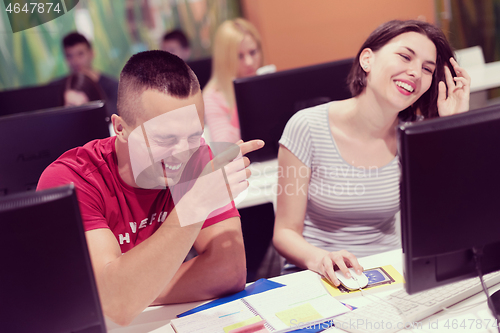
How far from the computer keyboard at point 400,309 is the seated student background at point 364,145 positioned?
1.39ft

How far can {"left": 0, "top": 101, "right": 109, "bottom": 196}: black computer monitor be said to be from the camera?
1376mm

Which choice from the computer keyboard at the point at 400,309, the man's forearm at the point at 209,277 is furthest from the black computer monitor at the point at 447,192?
the man's forearm at the point at 209,277

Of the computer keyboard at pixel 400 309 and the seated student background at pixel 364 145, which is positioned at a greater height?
the seated student background at pixel 364 145

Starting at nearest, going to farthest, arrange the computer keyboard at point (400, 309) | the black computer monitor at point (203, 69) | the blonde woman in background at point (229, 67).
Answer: the computer keyboard at point (400, 309) < the blonde woman in background at point (229, 67) < the black computer monitor at point (203, 69)

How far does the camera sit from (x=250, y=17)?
4875mm

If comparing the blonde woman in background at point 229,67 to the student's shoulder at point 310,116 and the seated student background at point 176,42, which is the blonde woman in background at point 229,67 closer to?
the student's shoulder at point 310,116

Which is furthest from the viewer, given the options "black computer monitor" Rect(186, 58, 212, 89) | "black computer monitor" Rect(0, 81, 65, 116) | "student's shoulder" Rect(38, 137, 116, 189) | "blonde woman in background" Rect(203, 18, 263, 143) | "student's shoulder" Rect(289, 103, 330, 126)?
"black computer monitor" Rect(186, 58, 212, 89)

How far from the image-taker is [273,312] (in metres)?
1.01

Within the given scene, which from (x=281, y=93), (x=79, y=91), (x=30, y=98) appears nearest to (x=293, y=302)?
(x=281, y=93)

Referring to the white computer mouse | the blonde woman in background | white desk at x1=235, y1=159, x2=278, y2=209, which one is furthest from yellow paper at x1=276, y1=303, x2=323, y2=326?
the blonde woman in background

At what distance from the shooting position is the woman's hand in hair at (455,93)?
1439mm

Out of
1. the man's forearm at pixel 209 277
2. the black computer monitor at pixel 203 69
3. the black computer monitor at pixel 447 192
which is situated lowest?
the man's forearm at pixel 209 277

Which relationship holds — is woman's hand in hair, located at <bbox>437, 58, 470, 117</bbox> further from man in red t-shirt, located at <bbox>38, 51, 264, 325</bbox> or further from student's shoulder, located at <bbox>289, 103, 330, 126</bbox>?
man in red t-shirt, located at <bbox>38, 51, 264, 325</bbox>

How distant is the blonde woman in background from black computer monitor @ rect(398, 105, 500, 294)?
72.7 inches
